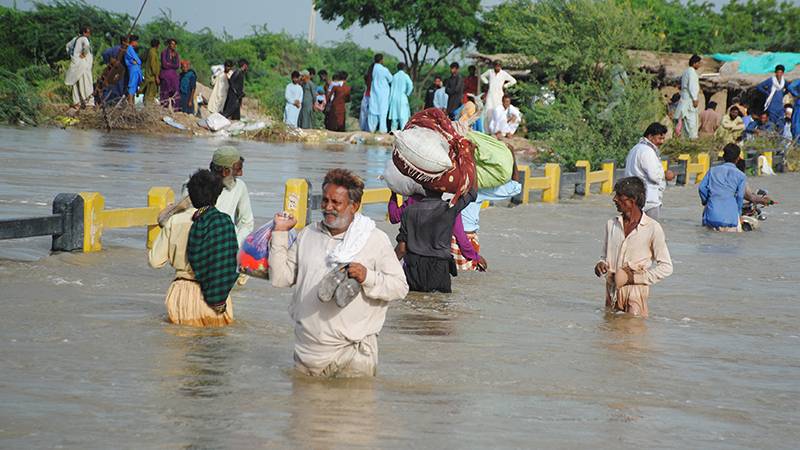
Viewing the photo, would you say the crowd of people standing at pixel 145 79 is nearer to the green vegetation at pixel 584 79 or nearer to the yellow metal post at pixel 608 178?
the green vegetation at pixel 584 79

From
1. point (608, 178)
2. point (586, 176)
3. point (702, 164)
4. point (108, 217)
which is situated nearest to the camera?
point (108, 217)

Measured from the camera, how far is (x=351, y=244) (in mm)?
6582

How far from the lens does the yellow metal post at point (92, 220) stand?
11.3 metres

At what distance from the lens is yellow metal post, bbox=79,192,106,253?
11.3 meters

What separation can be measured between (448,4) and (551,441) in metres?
41.9

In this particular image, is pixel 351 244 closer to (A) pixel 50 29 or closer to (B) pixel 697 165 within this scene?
(B) pixel 697 165

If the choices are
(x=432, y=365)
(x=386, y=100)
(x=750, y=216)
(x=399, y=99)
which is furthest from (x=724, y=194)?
(x=399, y=99)

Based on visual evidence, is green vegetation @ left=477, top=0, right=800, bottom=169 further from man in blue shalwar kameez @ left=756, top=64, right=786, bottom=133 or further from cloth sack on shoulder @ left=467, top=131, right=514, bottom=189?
cloth sack on shoulder @ left=467, top=131, right=514, bottom=189

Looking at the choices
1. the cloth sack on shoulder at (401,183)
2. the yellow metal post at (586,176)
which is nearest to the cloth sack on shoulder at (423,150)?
the cloth sack on shoulder at (401,183)

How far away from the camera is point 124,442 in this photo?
224 inches

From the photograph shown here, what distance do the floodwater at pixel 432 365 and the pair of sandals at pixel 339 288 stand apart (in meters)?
0.55

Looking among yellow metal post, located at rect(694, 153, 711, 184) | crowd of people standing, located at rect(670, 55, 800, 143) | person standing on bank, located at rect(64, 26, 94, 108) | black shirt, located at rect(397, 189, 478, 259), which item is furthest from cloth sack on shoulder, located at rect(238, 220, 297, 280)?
person standing on bank, located at rect(64, 26, 94, 108)

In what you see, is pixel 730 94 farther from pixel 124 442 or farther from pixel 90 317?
pixel 124 442

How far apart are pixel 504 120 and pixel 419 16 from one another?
16.8m
